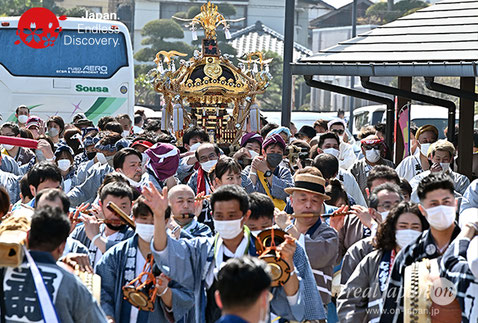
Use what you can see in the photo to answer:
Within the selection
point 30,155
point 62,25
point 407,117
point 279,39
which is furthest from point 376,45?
point 279,39

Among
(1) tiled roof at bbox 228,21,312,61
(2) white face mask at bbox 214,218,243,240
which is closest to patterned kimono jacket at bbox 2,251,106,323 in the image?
(2) white face mask at bbox 214,218,243,240

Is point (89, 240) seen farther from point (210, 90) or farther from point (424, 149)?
point (210, 90)

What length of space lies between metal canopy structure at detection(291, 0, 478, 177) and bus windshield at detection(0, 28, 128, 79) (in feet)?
29.1

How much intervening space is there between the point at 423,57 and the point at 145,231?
508cm

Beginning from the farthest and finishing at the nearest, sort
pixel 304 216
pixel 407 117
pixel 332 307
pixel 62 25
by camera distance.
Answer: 1. pixel 62 25
2. pixel 407 117
3. pixel 332 307
4. pixel 304 216

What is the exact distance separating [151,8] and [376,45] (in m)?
50.9

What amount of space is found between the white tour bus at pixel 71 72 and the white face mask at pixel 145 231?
1382 centimetres

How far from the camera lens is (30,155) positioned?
1233 centimetres

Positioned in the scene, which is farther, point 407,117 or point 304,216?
point 407,117

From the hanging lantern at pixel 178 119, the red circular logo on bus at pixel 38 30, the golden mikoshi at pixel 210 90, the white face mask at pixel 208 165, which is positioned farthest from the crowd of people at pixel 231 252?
the red circular logo on bus at pixel 38 30

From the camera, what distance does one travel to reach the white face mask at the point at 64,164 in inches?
384

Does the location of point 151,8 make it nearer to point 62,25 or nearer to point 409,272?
point 62,25

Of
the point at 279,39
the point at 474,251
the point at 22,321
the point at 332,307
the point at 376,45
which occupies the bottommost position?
the point at 332,307

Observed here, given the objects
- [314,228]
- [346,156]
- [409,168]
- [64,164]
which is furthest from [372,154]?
[314,228]
